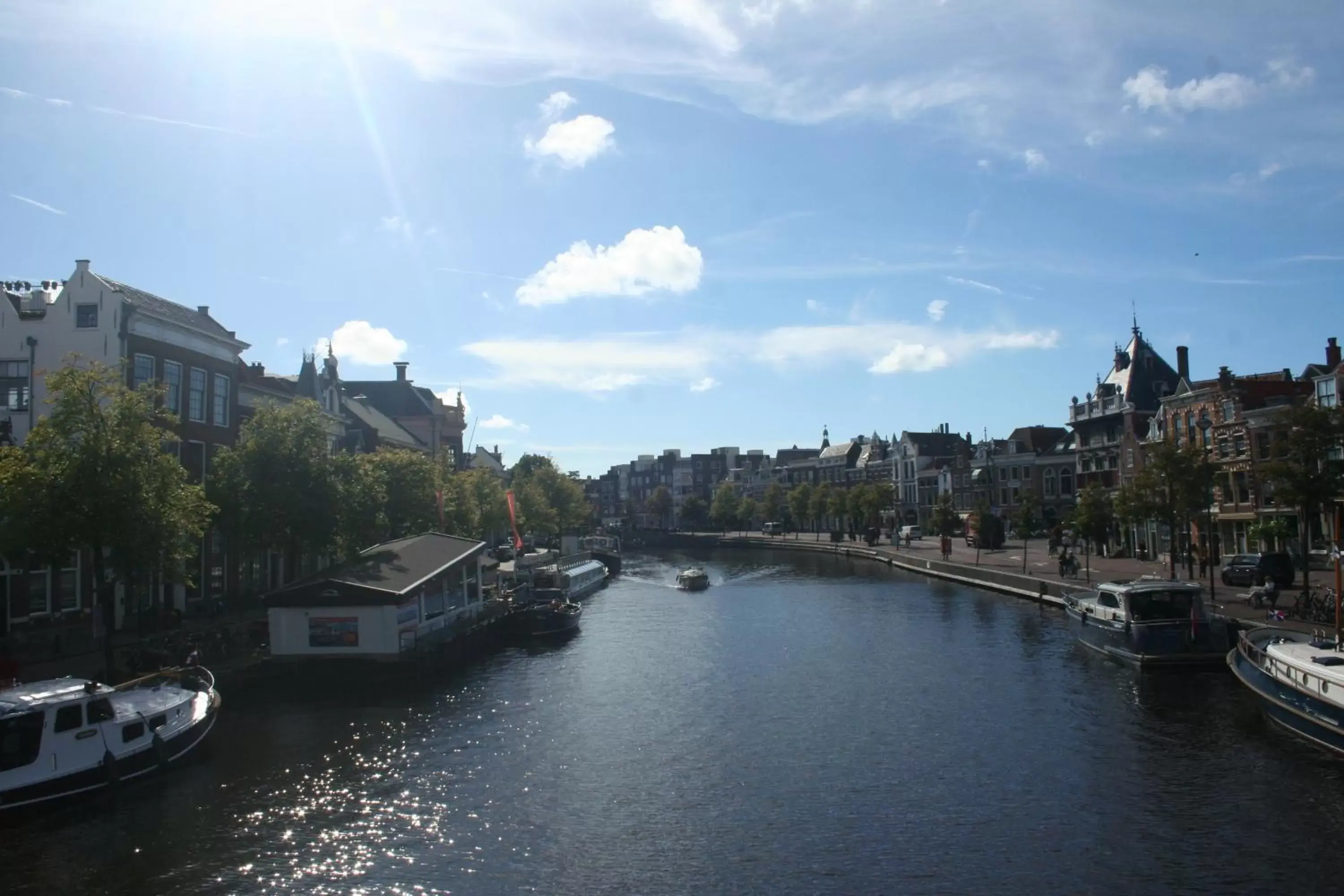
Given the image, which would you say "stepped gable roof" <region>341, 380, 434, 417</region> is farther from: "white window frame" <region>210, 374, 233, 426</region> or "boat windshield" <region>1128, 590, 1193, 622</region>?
"boat windshield" <region>1128, 590, 1193, 622</region>

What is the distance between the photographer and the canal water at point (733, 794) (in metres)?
20.5

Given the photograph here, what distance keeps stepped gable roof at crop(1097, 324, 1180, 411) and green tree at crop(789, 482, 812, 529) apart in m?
70.4

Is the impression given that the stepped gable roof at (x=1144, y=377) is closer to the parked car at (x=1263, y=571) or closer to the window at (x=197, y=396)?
the parked car at (x=1263, y=571)

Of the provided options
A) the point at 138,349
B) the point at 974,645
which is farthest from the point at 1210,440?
the point at 138,349

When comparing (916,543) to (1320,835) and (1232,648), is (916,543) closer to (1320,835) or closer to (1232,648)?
(1232,648)

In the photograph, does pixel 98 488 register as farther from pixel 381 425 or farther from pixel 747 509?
pixel 747 509

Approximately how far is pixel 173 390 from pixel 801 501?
129m

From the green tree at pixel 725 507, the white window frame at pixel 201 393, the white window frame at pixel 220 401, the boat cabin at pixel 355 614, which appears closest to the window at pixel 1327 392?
the boat cabin at pixel 355 614

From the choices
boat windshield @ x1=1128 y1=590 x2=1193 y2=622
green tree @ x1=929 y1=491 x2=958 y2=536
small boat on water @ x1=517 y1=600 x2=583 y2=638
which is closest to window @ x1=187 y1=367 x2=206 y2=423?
small boat on water @ x1=517 y1=600 x2=583 y2=638

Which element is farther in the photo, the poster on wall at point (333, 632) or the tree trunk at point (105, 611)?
the poster on wall at point (333, 632)

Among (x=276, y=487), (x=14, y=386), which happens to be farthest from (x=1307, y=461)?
(x=14, y=386)

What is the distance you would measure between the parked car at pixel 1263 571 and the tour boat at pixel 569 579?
36700mm

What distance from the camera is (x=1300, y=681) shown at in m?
28.6

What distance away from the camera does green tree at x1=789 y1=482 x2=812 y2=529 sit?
16762 cm
